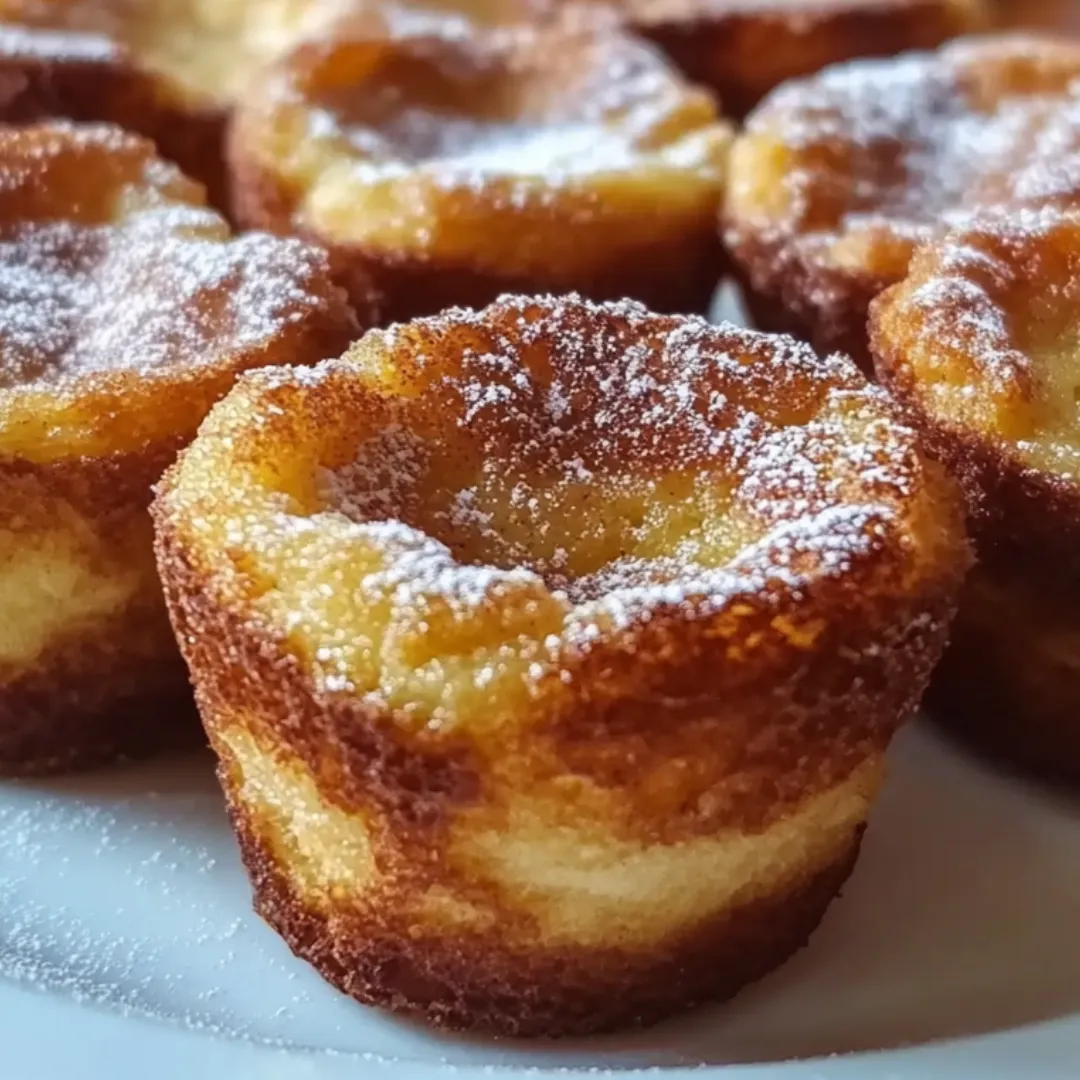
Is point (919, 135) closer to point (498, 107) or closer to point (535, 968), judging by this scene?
point (498, 107)

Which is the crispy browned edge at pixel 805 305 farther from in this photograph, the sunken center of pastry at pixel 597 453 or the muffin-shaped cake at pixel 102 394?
the muffin-shaped cake at pixel 102 394

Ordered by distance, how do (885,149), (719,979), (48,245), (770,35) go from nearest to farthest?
(719,979) < (48,245) < (885,149) < (770,35)

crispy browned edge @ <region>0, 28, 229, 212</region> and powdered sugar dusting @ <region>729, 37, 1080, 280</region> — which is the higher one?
powdered sugar dusting @ <region>729, 37, 1080, 280</region>

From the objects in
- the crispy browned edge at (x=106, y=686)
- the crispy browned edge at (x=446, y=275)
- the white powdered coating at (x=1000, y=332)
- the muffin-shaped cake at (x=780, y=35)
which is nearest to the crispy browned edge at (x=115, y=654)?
the crispy browned edge at (x=106, y=686)

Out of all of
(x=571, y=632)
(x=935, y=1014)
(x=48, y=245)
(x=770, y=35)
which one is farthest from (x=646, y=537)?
(x=770, y=35)

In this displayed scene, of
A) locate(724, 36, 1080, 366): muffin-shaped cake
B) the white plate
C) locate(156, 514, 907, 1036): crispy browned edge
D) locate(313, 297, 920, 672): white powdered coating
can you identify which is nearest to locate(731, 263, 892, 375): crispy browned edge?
locate(724, 36, 1080, 366): muffin-shaped cake

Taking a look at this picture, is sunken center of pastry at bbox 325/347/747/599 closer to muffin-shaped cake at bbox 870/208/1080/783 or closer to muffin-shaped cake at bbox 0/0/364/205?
muffin-shaped cake at bbox 870/208/1080/783

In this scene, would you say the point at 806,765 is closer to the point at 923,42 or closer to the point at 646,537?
the point at 646,537
